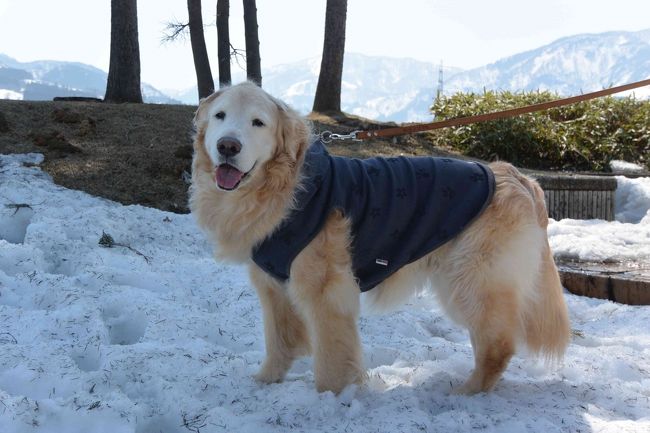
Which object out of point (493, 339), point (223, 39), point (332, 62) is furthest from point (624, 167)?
point (493, 339)

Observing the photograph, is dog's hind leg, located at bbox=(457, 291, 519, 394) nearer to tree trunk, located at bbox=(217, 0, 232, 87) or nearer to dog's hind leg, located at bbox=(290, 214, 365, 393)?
dog's hind leg, located at bbox=(290, 214, 365, 393)

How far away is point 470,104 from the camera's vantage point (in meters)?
13.1

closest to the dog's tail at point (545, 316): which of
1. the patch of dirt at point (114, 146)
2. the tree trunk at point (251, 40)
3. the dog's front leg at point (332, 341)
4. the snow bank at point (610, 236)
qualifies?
the dog's front leg at point (332, 341)

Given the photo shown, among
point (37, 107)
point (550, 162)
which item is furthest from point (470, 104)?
point (37, 107)

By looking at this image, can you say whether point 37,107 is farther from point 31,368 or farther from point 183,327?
point 31,368

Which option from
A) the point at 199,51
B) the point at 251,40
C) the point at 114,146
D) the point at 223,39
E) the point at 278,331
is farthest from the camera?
the point at 223,39

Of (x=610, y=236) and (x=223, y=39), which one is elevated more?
(x=223, y=39)

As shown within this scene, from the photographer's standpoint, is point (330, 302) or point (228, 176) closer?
point (228, 176)

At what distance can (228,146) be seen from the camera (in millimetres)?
2861

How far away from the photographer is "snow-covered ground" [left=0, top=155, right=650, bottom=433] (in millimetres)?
2629

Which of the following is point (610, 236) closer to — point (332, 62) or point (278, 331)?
point (278, 331)

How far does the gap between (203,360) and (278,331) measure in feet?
1.45

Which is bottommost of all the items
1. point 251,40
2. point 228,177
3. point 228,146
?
point 228,177

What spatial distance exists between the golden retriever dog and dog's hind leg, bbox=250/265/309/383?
14 millimetres
